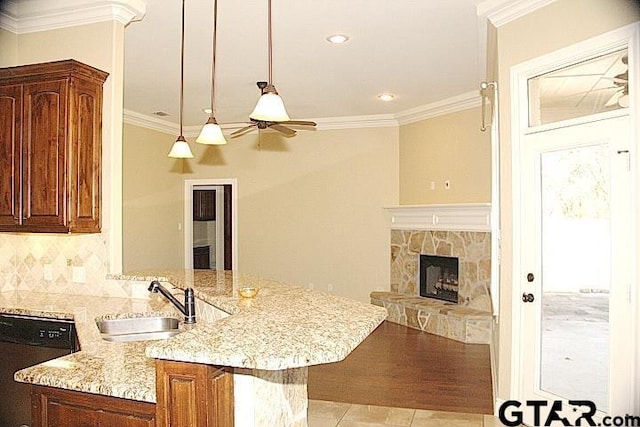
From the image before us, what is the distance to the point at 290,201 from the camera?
27.8 ft

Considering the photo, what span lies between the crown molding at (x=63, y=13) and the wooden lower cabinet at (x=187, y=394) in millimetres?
2920

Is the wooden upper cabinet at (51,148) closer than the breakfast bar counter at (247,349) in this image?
No

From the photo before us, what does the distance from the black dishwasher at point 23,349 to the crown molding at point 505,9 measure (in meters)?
3.38

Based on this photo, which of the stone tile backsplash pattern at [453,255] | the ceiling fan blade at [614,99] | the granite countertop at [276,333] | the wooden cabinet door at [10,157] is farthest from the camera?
the stone tile backsplash pattern at [453,255]

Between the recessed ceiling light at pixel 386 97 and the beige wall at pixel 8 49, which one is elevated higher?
the recessed ceiling light at pixel 386 97

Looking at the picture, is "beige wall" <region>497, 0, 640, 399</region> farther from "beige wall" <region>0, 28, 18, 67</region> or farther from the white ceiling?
"beige wall" <region>0, 28, 18, 67</region>

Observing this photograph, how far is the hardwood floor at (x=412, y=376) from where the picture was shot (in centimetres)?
417

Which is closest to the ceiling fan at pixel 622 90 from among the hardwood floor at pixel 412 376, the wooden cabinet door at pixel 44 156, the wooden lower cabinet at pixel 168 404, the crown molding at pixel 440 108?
the hardwood floor at pixel 412 376

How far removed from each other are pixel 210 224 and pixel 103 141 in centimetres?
Answer: 622

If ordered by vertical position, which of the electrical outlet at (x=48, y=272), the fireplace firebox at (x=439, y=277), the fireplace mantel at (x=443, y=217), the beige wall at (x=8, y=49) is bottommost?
the fireplace firebox at (x=439, y=277)

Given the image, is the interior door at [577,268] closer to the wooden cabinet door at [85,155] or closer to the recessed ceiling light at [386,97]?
the wooden cabinet door at [85,155]

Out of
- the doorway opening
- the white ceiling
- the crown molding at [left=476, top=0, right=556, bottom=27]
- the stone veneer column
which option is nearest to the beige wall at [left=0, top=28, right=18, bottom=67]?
the white ceiling

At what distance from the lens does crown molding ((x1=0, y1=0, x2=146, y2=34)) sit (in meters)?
3.69

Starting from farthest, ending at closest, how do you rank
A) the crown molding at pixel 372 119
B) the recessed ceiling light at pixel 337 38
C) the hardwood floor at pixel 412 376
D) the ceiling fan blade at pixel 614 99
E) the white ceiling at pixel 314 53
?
the crown molding at pixel 372 119 < the recessed ceiling light at pixel 337 38 < the hardwood floor at pixel 412 376 < the white ceiling at pixel 314 53 < the ceiling fan blade at pixel 614 99
